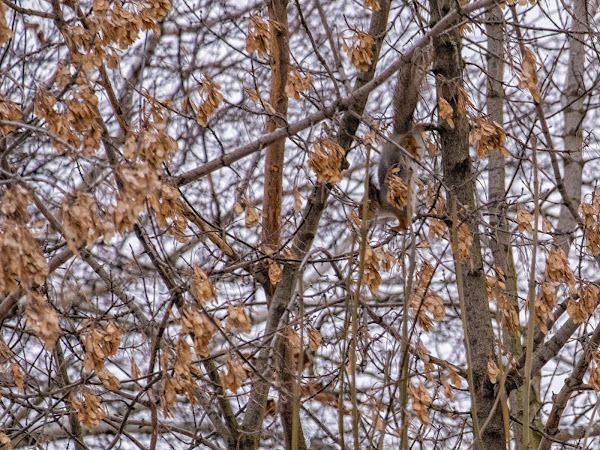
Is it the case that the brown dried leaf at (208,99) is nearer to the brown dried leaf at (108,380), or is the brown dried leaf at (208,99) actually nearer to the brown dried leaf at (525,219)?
the brown dried leaf at (108,380)

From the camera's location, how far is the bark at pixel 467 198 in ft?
10.2

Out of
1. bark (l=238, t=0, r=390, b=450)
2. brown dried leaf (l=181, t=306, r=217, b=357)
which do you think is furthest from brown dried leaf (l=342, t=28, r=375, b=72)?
brown dried leaf (l=181, t=306, r=217, b=357)

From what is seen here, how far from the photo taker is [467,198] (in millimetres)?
3225

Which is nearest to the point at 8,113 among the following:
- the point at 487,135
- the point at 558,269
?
the point at 487,135

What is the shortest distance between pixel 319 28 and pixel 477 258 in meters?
2.43

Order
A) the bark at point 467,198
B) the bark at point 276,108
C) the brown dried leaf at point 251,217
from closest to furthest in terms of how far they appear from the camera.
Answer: the bark at point 467,198 → the brown dried leaf at point 251,217 → the bark at point 276,108

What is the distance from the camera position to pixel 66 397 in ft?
9.97

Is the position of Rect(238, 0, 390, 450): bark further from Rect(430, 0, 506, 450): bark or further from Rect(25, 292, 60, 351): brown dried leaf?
Rect(25, 292, 60, 351): brown dried leaf

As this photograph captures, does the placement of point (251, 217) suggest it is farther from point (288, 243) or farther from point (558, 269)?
point (558, 269)

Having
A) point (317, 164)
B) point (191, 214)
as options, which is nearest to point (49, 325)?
point (317, 164)

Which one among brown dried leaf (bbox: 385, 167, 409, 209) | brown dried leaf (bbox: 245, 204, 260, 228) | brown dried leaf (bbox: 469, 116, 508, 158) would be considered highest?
brown dried leaf (bbox: 245, 204, 260, 228)

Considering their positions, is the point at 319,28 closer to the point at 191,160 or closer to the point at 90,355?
the point at 191,160

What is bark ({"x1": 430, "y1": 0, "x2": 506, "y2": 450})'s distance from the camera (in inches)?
122

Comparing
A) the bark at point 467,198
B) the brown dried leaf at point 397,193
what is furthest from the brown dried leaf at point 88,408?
the bark at point 467,198
